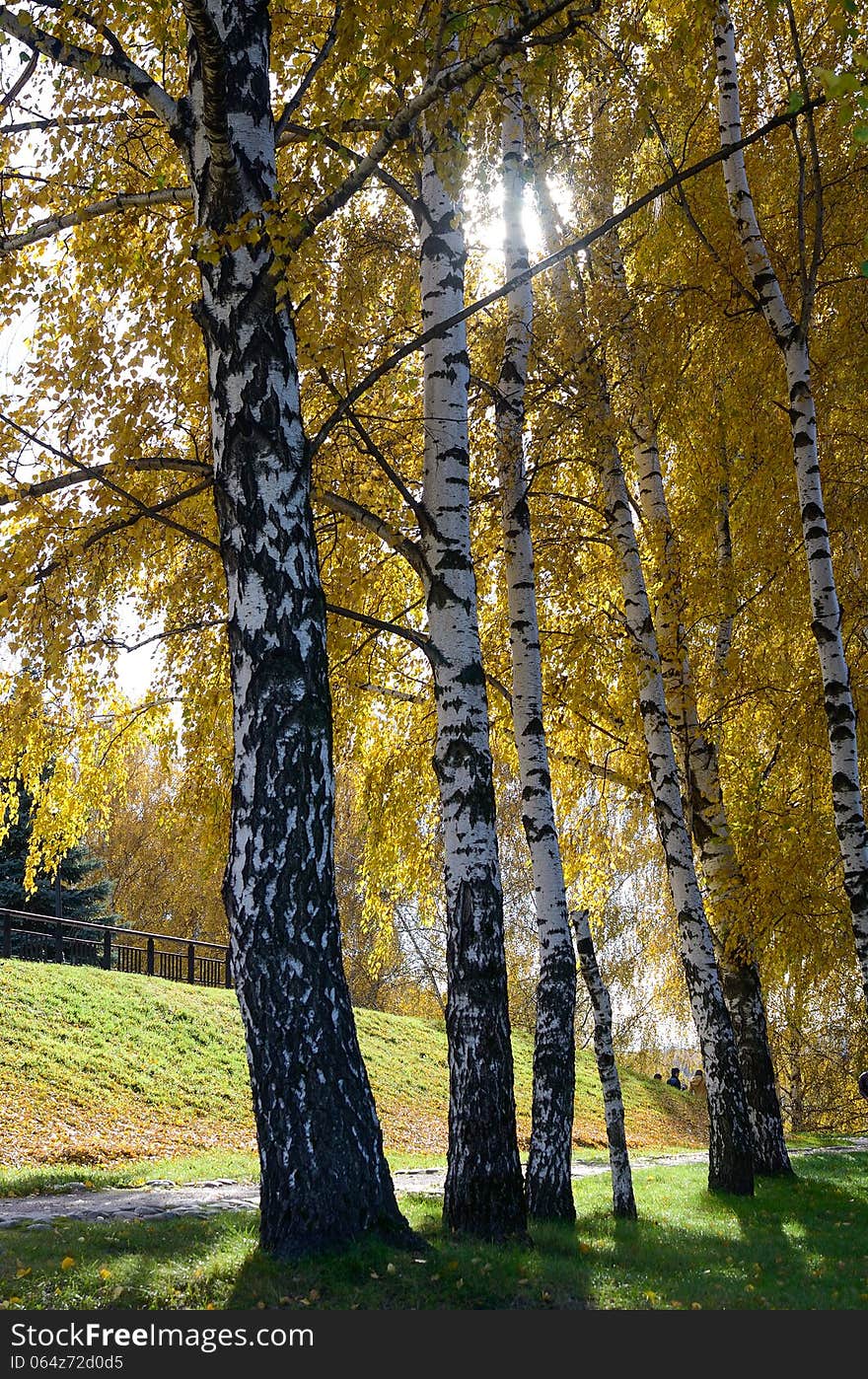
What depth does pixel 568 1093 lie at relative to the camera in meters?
8.09

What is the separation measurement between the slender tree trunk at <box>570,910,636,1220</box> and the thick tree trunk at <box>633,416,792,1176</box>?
4.37 feet

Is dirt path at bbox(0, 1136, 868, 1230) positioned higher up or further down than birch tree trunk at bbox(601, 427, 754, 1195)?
further down

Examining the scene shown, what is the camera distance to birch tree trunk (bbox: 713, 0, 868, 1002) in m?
7.32

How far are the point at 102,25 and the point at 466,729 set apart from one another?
418cm

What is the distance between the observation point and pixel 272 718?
4953mm

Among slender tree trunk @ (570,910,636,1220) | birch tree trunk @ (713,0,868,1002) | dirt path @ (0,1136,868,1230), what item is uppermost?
birch tree trunk @ (713,0,868,1002)

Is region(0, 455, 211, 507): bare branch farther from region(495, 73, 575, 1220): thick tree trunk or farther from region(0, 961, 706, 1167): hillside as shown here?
region(0, 961, 706, 1167): hillside

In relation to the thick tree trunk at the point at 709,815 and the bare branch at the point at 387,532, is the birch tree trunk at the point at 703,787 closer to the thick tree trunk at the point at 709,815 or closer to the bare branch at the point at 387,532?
the thick tree trunk at the point at 709,815

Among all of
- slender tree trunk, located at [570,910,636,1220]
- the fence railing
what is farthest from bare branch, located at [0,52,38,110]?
the fence railing

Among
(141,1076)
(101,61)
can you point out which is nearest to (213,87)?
(101,61)

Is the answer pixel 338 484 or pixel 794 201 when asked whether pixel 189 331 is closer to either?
pixel 338 484

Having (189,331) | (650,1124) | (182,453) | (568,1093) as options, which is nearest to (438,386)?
(189,331)

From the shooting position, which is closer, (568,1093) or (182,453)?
(568,1093)

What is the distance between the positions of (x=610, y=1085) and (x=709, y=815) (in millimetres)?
2602
